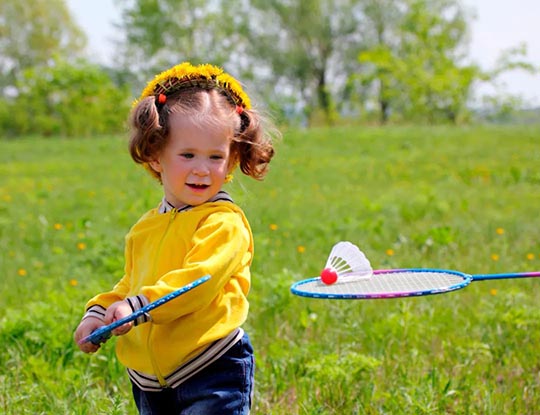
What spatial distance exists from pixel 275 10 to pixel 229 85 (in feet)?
136

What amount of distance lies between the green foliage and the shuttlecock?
2434 cm

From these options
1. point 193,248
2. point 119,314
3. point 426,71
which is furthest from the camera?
point 426,71

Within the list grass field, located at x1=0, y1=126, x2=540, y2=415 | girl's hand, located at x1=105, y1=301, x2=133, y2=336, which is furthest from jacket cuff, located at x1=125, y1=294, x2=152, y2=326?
grass field, located at x1=0, y1=126, x2=540, y2=415

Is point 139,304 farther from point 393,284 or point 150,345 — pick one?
point 393,284

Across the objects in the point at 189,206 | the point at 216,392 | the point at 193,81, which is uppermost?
the point at 193,81

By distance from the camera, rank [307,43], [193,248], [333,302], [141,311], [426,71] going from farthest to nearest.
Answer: [307,43] < [426,71] < [333,302] < [193,248] < [141,311]

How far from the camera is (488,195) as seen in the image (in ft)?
28.5

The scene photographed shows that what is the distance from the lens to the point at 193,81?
2.46m

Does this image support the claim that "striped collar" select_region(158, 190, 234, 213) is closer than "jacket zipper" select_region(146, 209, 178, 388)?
No

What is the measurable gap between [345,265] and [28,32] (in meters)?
45.2

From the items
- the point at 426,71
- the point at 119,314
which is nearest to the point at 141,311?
the point at 119,314

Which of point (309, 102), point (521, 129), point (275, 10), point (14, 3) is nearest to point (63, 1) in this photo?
point (14, 3)

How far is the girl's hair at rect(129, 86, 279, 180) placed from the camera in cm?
238

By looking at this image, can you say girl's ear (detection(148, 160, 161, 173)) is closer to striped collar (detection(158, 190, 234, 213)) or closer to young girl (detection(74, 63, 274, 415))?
young girl (detection(74, 63, 274, 415))
